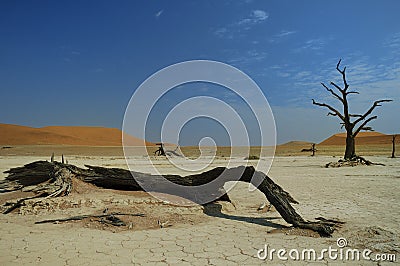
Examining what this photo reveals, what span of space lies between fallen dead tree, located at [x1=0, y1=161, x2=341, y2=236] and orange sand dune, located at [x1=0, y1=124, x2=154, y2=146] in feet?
183

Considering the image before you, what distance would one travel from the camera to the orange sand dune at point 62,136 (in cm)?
6956

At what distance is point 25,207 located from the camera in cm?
723

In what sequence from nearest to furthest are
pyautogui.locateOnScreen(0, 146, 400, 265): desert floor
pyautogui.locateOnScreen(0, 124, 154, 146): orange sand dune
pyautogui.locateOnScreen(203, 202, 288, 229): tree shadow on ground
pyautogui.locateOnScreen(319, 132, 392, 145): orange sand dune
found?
1. pyautogui.locateOnScreen(0, 146, 400, 265): desert floor
2. pyautogui.locateOnScreen(203, 202, 288, 229): tree shadow on ground
3. pyautogui.locateOnScreen(0, 124, 154, 146): orange sand dune
4. pyautogui.locateOnScreen(319, 132, 392, 145): orange sand dune

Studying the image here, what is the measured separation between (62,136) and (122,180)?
78688 mm

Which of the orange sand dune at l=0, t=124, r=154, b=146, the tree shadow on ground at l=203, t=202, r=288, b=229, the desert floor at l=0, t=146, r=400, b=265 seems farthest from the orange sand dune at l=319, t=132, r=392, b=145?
the tree shadow on ground at l=203, t=202, r=288, b=229

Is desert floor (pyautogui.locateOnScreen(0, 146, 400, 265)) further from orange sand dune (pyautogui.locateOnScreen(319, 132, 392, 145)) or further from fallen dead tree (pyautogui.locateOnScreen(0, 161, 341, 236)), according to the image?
orange sand dune (pyautogui.locateOnScreen(319, 132, 392, 145))

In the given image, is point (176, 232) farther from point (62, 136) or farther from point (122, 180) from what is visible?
point (62, 136)

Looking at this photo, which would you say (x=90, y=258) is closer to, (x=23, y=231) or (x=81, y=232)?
(x=81, y=232)

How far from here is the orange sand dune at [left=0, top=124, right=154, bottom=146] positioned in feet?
228

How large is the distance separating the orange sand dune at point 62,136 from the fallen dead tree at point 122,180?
55863 millimetres

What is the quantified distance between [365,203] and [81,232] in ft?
23.1

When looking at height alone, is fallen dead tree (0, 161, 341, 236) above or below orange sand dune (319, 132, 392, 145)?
below

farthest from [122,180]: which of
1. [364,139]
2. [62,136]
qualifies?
[364,139]

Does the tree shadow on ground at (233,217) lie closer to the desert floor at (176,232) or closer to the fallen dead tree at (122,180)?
the desert floor at (176,232)
